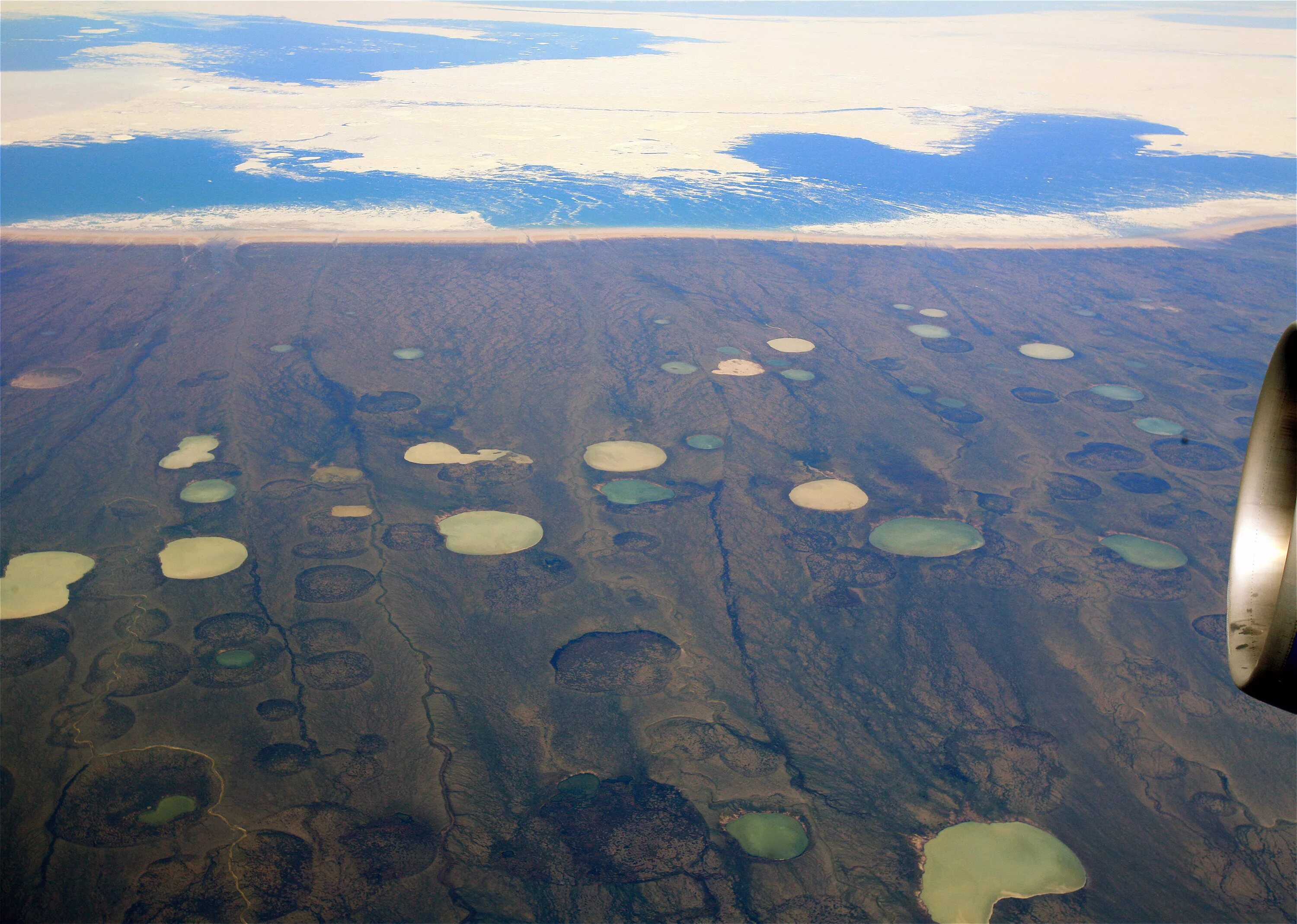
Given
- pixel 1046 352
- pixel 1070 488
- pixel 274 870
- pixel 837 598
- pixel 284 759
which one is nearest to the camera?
pixel 274 870

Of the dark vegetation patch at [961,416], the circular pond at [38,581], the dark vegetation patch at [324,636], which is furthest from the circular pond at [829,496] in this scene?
the circular pond at [38,581]

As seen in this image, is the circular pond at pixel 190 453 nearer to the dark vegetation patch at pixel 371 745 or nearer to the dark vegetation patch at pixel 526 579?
the dark vegetation patch at pixel 526 579

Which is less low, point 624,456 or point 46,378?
point 46,378

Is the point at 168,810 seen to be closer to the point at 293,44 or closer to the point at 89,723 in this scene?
the point at 89,723

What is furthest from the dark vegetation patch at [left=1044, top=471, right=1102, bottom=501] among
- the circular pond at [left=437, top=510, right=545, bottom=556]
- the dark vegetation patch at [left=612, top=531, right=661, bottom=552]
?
the circular pond at [left=437, top=510, right=545, bottom=556]

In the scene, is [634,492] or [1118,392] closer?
[634,492]

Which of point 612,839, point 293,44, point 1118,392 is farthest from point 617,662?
point 293,44

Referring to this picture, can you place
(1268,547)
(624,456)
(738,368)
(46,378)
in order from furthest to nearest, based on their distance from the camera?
(738,368) → (46,378) → (624,456) → (1268,547)
